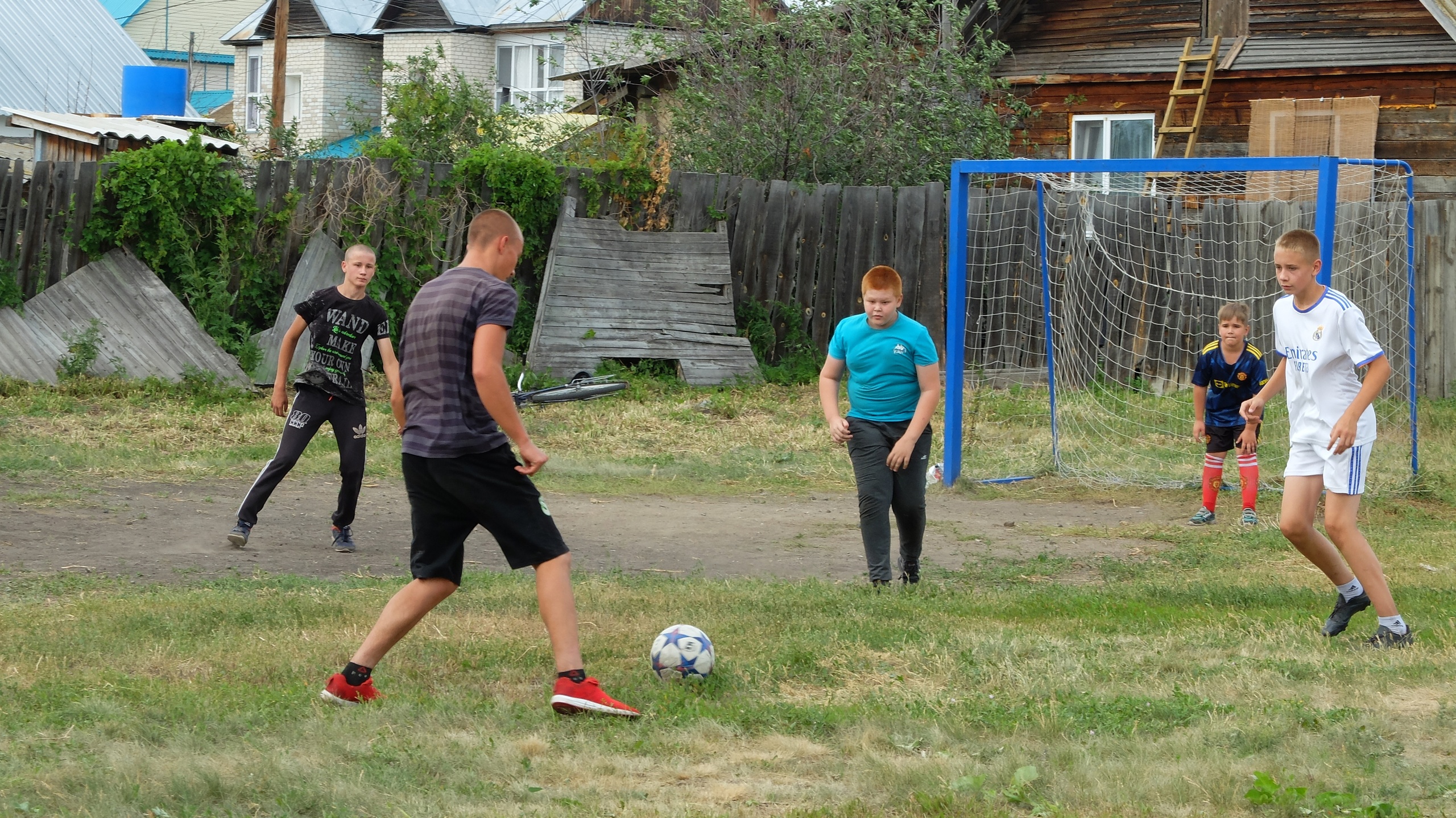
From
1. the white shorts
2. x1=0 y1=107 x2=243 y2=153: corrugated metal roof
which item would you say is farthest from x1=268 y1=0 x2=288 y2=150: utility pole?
the white shorts

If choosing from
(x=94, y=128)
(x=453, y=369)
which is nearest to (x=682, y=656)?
(x=453, y=369)

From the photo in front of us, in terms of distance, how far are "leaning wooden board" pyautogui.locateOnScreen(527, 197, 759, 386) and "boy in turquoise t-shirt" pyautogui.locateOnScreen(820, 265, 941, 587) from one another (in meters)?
8.04

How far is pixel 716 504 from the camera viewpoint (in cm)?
1014

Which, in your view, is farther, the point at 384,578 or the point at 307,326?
the point at 307,326

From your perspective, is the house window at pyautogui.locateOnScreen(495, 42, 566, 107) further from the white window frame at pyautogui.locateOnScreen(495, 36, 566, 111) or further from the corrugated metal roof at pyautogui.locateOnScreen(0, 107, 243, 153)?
the corrugated metal roof at pyautogui.locateOnScreen(0, 107, 243, 153)

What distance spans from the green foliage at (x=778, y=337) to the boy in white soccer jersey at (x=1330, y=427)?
997 cm

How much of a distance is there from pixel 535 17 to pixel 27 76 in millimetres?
11933

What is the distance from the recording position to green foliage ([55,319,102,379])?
13109mm

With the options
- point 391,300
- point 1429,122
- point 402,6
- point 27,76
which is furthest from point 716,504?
point 402,6

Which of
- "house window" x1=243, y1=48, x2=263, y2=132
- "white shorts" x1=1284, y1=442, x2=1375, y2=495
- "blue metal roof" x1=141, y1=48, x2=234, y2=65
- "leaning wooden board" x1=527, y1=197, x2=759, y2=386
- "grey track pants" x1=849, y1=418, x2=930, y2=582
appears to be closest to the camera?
"white shorts" x1=1284, y1=442, x2=1375, y2=495

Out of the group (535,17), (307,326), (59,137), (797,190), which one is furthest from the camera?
(535,17)

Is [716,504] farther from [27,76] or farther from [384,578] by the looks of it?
[27,76]

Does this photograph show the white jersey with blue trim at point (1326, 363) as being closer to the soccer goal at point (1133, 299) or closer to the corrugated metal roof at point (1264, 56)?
the soccer goal at point (1133, 299)

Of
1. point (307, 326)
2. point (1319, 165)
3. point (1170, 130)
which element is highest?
point (1170, 130)
